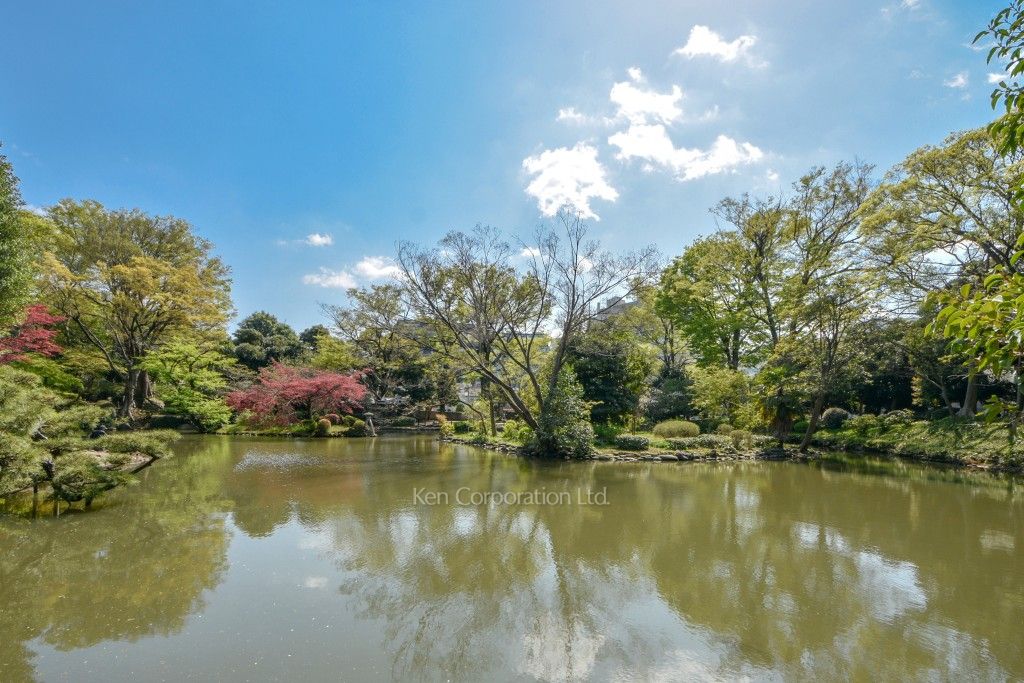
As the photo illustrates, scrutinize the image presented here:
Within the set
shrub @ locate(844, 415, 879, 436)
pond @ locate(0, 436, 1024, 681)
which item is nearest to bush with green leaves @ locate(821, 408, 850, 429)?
shrub @ locate(844, 415, 879, 436)

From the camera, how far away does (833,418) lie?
2033 centimetres

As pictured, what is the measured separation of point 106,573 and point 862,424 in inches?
888

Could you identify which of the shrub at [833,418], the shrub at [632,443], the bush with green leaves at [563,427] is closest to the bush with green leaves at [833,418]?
the shrub at [833,418]

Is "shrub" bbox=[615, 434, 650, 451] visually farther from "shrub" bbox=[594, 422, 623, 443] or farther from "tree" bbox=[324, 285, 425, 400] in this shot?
"tree" bbox=[324, 285, 425, 400]

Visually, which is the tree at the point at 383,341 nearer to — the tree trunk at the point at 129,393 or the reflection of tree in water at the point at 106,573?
the tree trunk at the point at 129,393

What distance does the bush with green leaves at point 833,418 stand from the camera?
66.3ft

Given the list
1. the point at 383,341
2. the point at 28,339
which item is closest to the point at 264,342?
the point at 383,341

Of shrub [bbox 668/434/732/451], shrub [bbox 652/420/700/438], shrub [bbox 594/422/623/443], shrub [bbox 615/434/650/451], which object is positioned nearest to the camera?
shrub [bbox 615/434/650/451]

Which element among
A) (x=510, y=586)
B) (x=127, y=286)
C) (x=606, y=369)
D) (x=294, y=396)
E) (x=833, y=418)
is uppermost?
(x=127, y=286)

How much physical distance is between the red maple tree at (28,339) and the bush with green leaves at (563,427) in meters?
14.2

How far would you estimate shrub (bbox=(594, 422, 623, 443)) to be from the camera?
16078mm

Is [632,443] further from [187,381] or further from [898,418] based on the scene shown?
[187,381]

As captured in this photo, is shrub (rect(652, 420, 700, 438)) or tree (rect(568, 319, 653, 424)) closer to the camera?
shrub (rect(652, 420, 700, 438))

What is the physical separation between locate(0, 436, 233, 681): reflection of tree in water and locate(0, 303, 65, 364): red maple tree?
Answer: 960cm
